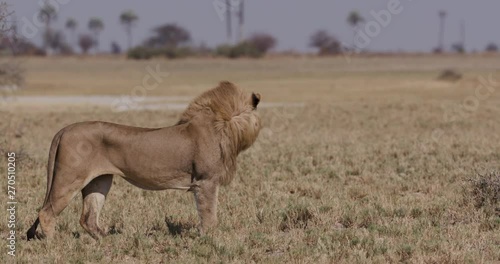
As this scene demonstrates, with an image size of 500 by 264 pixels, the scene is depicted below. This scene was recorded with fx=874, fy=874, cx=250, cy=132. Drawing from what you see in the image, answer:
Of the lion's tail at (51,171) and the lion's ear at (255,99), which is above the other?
the lion's ear at (255,99)

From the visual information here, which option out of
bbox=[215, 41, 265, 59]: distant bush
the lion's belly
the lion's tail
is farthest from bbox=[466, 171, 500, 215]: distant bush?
bbox=[215, 41, 265, 59]: distant bush

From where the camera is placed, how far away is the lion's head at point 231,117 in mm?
8703

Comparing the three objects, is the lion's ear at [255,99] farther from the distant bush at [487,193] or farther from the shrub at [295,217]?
the distant bush at [487,193]

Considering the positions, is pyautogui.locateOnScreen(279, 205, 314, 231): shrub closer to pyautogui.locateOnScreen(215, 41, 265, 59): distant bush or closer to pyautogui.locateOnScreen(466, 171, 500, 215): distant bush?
pyautogui.locateOnScreen(466, 171, 500, 215): distant bush

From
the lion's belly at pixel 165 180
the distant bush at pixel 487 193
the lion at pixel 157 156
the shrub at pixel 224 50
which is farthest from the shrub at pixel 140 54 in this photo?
the lion's belly at pixel 165 180

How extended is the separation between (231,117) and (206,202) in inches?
35.1

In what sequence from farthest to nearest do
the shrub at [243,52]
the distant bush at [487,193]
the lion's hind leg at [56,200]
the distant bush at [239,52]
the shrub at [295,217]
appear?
the distant bush at [239,52], the shrub at [243,52], the distant bush at [487,193], the shrub at [295,217], the lion's hind leg at [56,200]

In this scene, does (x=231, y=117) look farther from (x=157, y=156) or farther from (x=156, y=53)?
(x=156, y=53)

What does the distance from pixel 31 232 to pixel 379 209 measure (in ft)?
13.2

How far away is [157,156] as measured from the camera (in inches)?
341

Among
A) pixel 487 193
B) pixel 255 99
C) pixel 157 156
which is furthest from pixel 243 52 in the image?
pixel 157 156

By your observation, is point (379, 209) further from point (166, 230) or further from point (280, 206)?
point (166, 230)

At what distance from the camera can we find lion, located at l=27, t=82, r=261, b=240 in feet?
27.5

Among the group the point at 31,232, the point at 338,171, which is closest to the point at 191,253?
the point at 31,232
